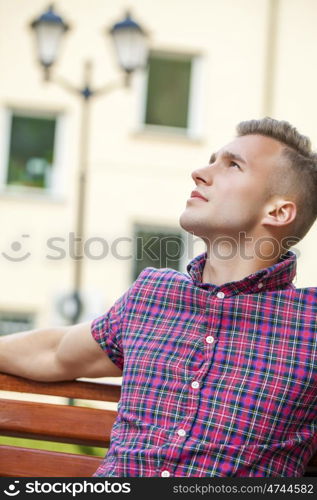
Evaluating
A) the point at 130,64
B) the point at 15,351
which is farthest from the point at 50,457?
the point at 130,64

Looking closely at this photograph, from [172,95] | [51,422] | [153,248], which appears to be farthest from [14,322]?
[51,422]

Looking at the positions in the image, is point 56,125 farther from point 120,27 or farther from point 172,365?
point 172,365

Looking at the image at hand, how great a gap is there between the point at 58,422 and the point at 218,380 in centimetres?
55

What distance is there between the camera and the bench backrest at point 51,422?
8.70 ft

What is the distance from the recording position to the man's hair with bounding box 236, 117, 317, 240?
2.69 m

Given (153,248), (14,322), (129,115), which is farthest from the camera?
(153,248)

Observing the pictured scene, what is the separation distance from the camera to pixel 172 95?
50.2 feet

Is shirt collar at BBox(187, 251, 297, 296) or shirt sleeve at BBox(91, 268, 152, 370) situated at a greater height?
shirt collar at BBox(187, 251, 297, 296)

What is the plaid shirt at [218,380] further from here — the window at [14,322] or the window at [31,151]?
the window at [31,151]

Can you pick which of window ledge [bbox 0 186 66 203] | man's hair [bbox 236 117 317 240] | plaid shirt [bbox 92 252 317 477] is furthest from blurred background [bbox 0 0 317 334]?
plaid shirt [bbox 92 252 317 477]

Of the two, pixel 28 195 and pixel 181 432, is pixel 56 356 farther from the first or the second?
pixel 28 195

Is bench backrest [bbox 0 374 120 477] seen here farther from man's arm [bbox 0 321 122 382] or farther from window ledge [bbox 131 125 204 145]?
window ledge [bbox 131 125 204 145]

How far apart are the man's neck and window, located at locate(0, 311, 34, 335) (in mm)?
12439

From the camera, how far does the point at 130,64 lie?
30.6 ft
